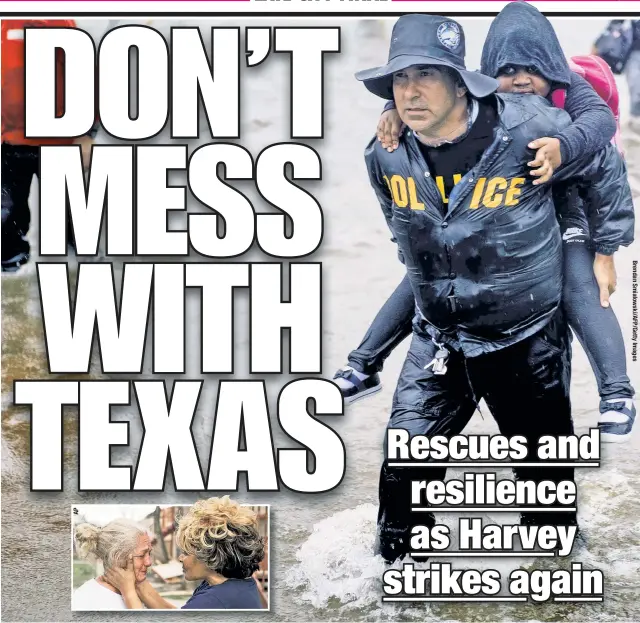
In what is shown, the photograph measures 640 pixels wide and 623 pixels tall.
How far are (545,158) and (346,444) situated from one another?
142 centimetres

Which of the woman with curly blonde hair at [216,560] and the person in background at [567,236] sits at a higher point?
the person in background at [567,236]

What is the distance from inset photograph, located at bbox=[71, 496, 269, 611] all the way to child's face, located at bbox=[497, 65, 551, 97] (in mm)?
2008

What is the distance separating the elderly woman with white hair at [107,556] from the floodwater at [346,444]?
0.06 meters

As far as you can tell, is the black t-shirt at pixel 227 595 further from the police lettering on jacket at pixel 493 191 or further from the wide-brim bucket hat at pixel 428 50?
the wide-brim bucket hat at pixel 428 50

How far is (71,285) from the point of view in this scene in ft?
13.7

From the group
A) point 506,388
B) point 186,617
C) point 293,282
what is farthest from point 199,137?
point 186,617

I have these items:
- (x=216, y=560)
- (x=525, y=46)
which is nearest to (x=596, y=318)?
(x=525, y=46)

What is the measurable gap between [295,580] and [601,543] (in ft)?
4.26

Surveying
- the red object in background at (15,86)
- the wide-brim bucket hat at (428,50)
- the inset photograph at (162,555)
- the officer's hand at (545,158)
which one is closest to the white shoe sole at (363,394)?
the inset photograph at (162,555)

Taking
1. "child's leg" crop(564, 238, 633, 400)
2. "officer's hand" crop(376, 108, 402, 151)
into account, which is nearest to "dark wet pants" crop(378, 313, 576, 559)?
"child's leg" crop(564, 238, 633, 400)

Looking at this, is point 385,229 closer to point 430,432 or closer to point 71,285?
point 430,432

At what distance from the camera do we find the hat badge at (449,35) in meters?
4.00

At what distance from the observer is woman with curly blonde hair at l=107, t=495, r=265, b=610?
13.3ft

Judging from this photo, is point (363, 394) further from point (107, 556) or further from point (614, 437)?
point (107, 556)
